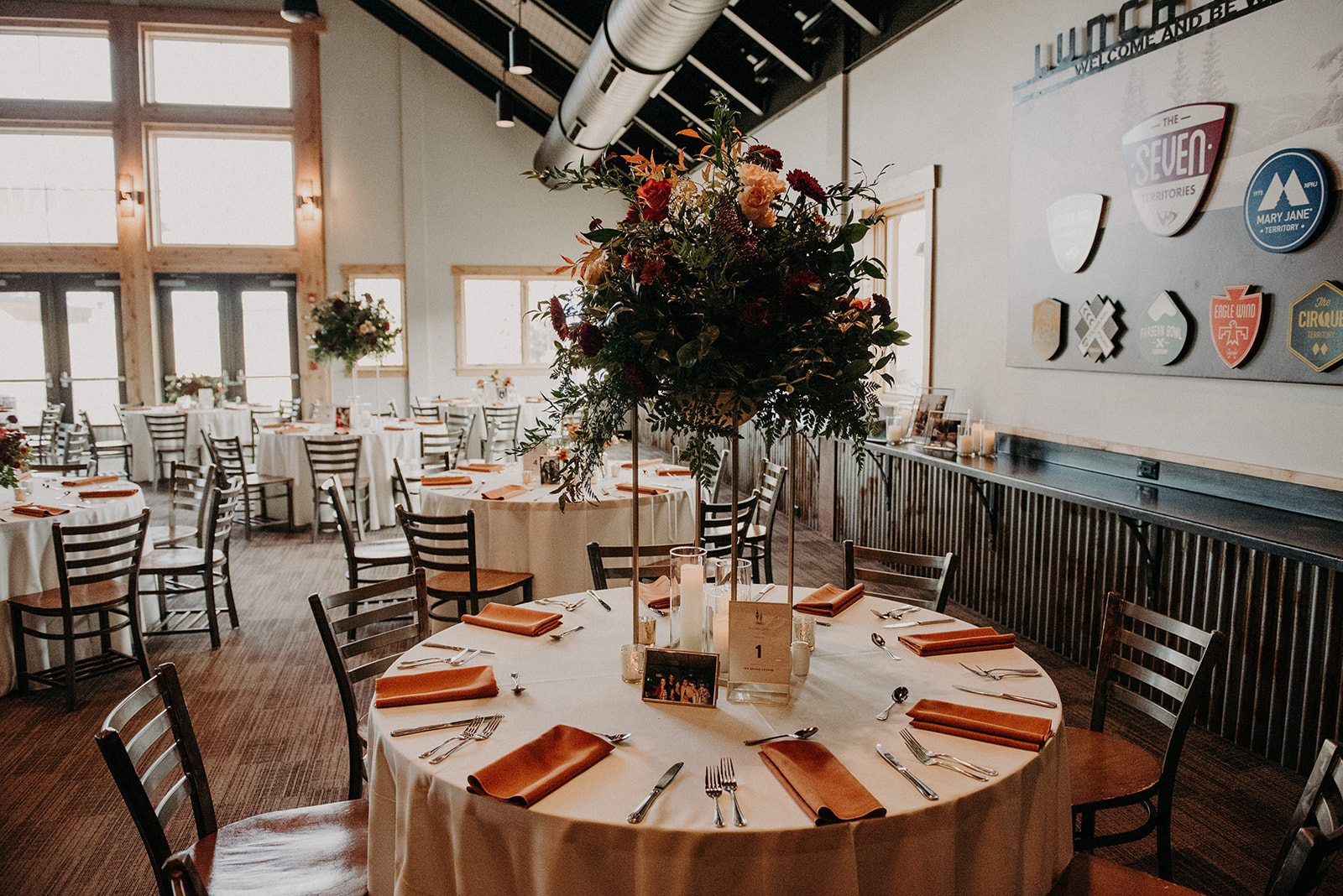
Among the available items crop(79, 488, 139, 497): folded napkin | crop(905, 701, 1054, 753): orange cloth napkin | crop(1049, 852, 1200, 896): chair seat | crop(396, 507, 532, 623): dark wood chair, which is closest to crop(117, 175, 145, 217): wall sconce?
crop(79, 488, 139, 497): folded napkin

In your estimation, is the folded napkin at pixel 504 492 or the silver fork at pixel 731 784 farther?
the folded napkin at pixel 504 492

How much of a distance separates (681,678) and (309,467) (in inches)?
245

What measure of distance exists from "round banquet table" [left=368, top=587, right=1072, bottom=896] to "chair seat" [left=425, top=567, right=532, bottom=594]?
2.07 m

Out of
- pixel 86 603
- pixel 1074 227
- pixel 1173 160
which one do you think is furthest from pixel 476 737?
pixel 1074 227

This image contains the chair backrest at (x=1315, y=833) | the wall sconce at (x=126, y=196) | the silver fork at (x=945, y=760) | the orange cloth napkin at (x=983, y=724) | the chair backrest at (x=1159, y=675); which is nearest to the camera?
the chair backrest at (x=1315, y=833)

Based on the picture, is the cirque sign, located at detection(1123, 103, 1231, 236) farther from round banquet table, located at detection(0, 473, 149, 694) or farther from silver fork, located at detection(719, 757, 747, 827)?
round banquet table, located at detection(0, 473, 149, 694)

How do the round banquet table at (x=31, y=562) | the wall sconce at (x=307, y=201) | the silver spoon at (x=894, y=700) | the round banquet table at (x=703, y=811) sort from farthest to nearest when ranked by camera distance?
1. the wall sconce at (x=307, y=201)
2. the round banquet table at (x=31, y=562)
3. the silver spoon at (x=894, y=700)
4. the round banquet table at (x=703, y=811)

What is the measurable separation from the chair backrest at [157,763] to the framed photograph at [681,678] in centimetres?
94

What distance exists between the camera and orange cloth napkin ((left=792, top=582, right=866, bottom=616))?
8.02ft

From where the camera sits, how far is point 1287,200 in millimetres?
3264

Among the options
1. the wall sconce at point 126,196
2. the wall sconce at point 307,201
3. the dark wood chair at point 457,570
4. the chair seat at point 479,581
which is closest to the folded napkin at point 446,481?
the dark wood chair at point 457,570

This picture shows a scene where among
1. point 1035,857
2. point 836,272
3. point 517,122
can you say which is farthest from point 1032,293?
point 517,122

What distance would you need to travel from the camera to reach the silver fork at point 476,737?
1610 mm

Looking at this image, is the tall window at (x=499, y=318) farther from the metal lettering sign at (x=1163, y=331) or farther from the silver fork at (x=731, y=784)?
the silver fork at (x=731, y=784)
